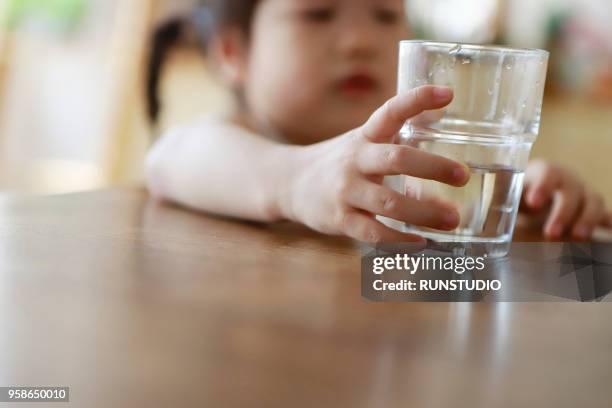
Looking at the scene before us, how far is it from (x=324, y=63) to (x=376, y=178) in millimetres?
408

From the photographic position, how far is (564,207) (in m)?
0.67

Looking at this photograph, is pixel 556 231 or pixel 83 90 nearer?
pixel 556 231

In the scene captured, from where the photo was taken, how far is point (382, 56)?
863 millimetres

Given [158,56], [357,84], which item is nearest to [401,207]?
[357,84]

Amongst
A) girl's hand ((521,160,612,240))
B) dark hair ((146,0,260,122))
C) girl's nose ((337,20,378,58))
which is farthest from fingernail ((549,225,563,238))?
dark hair ((146,0,260,122))

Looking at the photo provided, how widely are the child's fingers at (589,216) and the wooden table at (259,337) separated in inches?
12.5

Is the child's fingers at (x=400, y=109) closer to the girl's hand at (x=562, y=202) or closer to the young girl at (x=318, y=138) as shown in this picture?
the young girl at (x=318, y=138)

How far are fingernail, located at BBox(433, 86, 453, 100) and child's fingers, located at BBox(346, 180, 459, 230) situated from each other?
0.22 feet

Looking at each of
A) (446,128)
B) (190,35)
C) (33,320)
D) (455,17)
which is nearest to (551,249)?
(446,128)

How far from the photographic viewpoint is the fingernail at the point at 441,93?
1.27 ft

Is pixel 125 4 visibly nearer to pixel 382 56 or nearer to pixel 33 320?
pixel 382 56

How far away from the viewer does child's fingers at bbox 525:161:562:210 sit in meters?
0.70

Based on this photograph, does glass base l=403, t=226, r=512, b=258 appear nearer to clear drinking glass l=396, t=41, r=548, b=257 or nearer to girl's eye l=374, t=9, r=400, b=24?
clear drinking glass l=396, t=41, r=548, b=257

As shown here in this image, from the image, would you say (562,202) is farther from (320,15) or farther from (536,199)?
(320,15)
